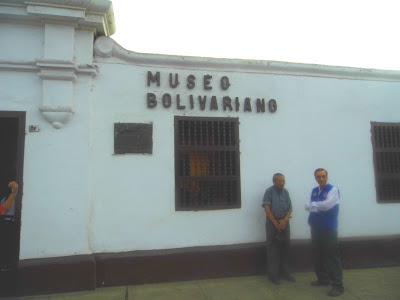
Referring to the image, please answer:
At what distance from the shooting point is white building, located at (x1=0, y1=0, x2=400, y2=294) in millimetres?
5242

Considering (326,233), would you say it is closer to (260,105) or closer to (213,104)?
(260,105)

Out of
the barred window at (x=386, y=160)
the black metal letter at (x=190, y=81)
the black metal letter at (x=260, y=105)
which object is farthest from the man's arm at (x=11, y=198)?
the barred window at (x=386, y=160)

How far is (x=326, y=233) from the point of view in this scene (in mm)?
5227

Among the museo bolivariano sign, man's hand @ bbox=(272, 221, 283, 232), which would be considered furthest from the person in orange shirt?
man's hand @ bbox=(272, 221, 283, 232)

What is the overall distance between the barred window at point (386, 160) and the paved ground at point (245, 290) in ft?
4.99

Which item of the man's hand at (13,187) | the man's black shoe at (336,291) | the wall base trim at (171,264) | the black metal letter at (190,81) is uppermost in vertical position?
the black metal letter at (190,81)

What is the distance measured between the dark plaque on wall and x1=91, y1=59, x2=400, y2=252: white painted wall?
8 cm

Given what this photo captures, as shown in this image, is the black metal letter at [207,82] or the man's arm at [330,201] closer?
the man's arm at [330,201]

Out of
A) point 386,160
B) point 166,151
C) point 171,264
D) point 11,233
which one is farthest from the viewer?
point 386,160

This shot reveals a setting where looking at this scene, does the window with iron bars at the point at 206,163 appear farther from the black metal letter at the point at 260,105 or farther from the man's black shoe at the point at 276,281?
the man's black shoe at the point at 276,281

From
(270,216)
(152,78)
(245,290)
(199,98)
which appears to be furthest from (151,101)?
(245,290)

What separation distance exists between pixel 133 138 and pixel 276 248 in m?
2.71

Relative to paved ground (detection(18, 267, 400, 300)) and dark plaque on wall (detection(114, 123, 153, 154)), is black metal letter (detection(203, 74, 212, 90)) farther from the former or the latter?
paved ground (detection(18, 267, 400, 300))

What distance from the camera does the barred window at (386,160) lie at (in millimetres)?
6645
